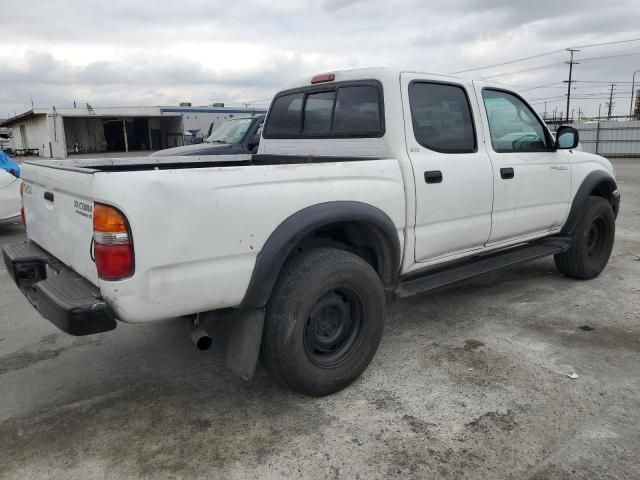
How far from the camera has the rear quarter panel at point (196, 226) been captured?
2377 mm

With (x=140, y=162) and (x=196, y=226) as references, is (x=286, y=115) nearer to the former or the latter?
(x=140, y=162)

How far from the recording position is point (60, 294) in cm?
261

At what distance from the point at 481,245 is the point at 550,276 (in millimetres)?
1887

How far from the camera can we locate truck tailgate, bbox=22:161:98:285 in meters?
2.62

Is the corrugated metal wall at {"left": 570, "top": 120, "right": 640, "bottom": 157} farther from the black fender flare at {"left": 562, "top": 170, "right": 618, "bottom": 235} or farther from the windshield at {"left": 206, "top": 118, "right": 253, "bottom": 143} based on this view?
the black fender flare at {"left": 562, "top": 170, "right": 618, "bottom": 235}

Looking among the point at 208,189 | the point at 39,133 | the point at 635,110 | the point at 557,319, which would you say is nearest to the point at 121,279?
the point at 208,189

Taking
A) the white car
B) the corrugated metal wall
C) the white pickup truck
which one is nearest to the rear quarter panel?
the white pickup truck

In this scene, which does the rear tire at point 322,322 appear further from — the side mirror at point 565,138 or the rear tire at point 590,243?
the rear tire at point 590,243

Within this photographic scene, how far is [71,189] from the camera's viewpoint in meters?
2.75

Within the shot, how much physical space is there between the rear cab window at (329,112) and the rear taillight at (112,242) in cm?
190

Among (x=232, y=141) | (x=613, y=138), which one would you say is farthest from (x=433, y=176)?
(x=613, y=138)

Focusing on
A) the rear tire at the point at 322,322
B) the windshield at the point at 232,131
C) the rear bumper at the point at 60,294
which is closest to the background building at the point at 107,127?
the windshield at the point at 232,131

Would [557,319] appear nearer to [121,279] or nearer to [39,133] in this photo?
[121,279]

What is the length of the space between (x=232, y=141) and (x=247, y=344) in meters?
7.16
